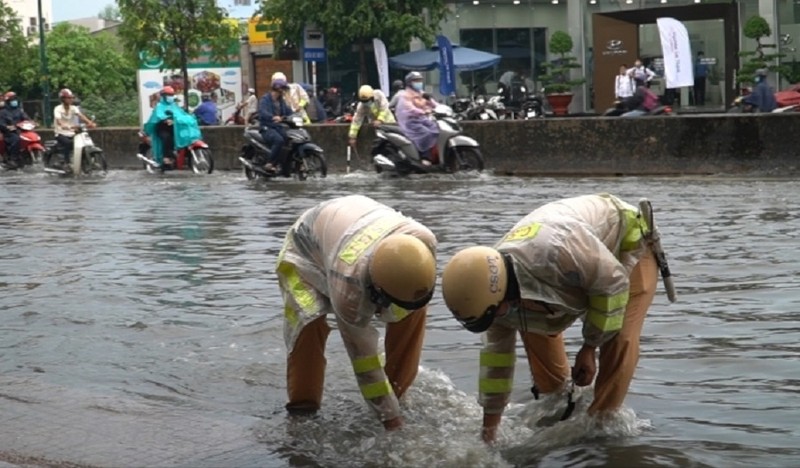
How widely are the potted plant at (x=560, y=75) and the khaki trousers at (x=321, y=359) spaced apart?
3143 cm

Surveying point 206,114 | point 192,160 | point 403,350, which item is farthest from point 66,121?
point 403,350

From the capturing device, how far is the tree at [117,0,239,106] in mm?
36469

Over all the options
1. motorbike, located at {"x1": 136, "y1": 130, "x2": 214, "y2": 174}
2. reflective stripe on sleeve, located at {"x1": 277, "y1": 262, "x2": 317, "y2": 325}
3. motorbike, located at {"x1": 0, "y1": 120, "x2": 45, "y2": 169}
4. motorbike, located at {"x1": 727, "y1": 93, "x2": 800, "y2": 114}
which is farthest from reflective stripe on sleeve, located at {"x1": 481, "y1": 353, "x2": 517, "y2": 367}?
motorbike, located at {"x1": 0, "y1": 120, "x2": 45, "y2": 169}

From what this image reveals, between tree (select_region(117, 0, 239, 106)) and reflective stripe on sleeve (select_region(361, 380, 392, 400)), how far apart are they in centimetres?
3110

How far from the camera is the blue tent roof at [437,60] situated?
3716cm

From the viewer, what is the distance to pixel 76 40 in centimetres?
6519

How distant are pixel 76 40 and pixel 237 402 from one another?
6069 cm

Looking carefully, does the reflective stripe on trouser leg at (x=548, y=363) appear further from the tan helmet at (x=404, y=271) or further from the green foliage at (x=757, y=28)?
the green foliage at (x=757, y=28)

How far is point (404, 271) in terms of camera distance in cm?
501

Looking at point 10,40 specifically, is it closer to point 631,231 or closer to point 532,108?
point 532,108

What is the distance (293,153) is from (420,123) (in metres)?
2.01

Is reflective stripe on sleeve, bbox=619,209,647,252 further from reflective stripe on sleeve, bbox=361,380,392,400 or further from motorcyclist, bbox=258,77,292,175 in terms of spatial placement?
motorcyclist, bbox=258,77,292,175

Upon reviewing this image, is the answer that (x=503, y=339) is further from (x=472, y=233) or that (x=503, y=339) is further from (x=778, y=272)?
(x=472, y=233)

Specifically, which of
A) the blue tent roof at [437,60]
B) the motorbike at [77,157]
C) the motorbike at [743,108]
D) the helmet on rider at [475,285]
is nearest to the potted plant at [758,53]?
the motorbike at [743,108]
